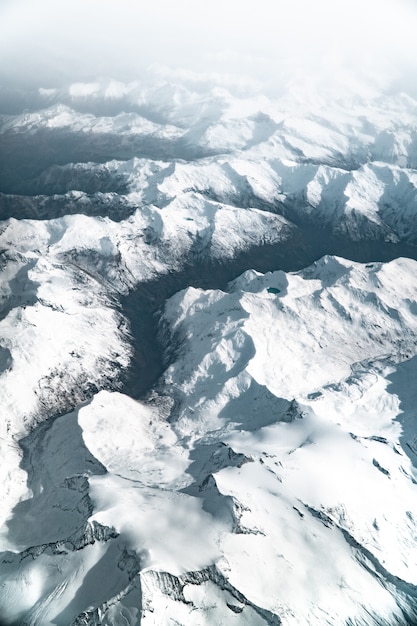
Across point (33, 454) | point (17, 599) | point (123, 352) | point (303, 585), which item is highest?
point (303, 585)

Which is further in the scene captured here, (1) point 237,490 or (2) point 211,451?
(2) point 211,451

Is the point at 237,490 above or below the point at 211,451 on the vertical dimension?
above

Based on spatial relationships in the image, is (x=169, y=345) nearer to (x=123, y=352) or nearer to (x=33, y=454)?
(x=123, y=352)

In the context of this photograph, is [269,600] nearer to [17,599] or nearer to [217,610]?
[217,610]

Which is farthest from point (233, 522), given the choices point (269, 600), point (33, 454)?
point (33, 454)

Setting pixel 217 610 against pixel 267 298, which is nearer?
pixel 217 610

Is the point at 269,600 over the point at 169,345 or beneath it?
over

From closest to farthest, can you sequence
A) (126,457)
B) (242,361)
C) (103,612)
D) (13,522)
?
(103,612), (13,522), (126,457), (242,361)

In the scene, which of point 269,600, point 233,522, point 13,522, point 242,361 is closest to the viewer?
point 269,600

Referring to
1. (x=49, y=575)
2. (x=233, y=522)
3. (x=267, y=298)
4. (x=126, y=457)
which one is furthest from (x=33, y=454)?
(x=267, y=298)
